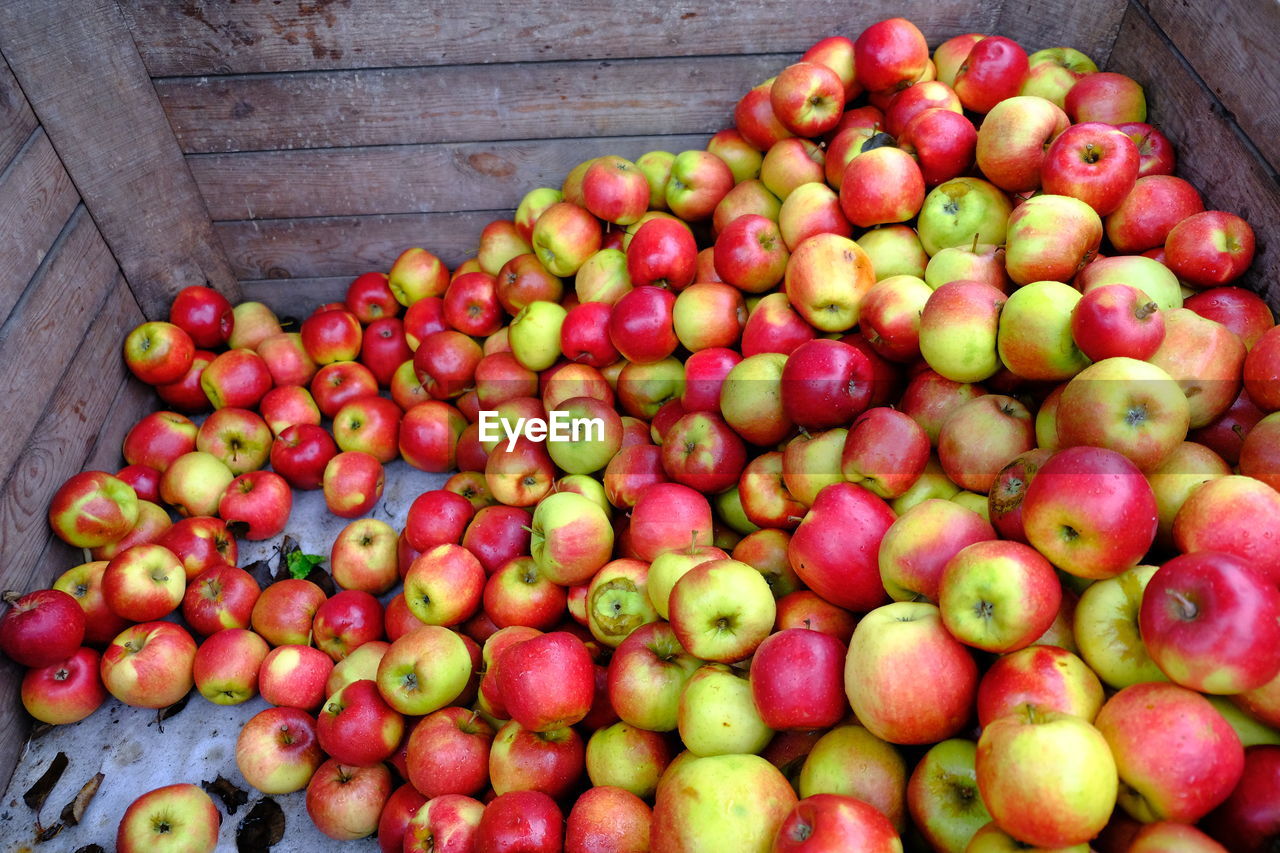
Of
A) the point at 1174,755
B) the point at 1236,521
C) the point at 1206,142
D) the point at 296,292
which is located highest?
the point at 1206,142

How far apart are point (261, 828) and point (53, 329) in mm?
1646

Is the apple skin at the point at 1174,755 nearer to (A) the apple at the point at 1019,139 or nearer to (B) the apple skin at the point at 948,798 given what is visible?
(B) the apple skin at the point at 948,798

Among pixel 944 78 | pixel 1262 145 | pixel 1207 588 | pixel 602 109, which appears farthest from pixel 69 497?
pixel 1262 145

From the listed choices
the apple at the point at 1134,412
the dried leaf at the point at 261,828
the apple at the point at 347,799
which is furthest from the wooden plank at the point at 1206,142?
the dried leaf at the point at 261,828

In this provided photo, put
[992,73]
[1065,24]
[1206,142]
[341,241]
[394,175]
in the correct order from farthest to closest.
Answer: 1. [341,241]
2. [394,175]
3. [1065,24]
4. [992,73]
5. [1206,142]

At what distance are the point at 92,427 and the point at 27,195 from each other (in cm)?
74

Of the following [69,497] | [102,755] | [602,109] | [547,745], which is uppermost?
[602,109]

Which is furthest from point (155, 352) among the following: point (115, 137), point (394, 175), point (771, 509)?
point (771, 509)

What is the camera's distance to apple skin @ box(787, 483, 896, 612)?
5.70 ft

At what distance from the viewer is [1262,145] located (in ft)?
6.65

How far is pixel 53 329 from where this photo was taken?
2.56m

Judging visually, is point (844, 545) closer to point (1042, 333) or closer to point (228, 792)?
point (1042, 333)

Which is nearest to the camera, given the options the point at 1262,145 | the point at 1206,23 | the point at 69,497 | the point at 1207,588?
the point at 1207,588

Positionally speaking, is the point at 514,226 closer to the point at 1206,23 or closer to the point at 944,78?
the point at 944,78
